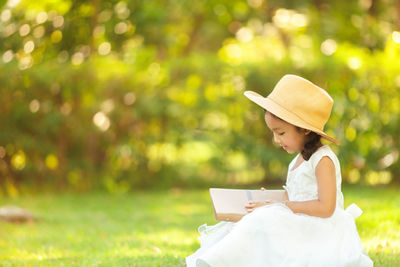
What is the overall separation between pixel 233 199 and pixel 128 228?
3156mm

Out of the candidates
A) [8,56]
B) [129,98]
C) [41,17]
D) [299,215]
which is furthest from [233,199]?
[41,17]

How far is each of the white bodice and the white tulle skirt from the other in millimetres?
187

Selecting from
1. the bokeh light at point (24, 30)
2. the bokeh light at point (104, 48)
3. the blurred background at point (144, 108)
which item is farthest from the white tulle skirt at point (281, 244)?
the bokeh light at point (104, 48)

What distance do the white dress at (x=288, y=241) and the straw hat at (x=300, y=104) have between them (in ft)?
0.62

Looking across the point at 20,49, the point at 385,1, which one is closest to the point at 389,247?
the point at 20,49

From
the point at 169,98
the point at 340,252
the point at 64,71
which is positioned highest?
the point at 64,71

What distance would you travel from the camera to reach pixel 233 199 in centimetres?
377

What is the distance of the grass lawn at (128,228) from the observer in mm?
4750

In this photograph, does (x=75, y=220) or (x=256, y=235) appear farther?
(x=75, y=220)

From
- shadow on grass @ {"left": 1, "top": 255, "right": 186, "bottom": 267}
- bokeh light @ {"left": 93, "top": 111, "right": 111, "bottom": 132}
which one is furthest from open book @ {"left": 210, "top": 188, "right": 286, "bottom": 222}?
bokeh light @ {"left": 93, "top": 111, "right": 111, "bottom": 132}

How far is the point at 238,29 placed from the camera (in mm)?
14562

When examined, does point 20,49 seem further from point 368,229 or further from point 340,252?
point 340,252

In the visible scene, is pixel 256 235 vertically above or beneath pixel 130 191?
above

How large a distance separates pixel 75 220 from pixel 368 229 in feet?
11.9
